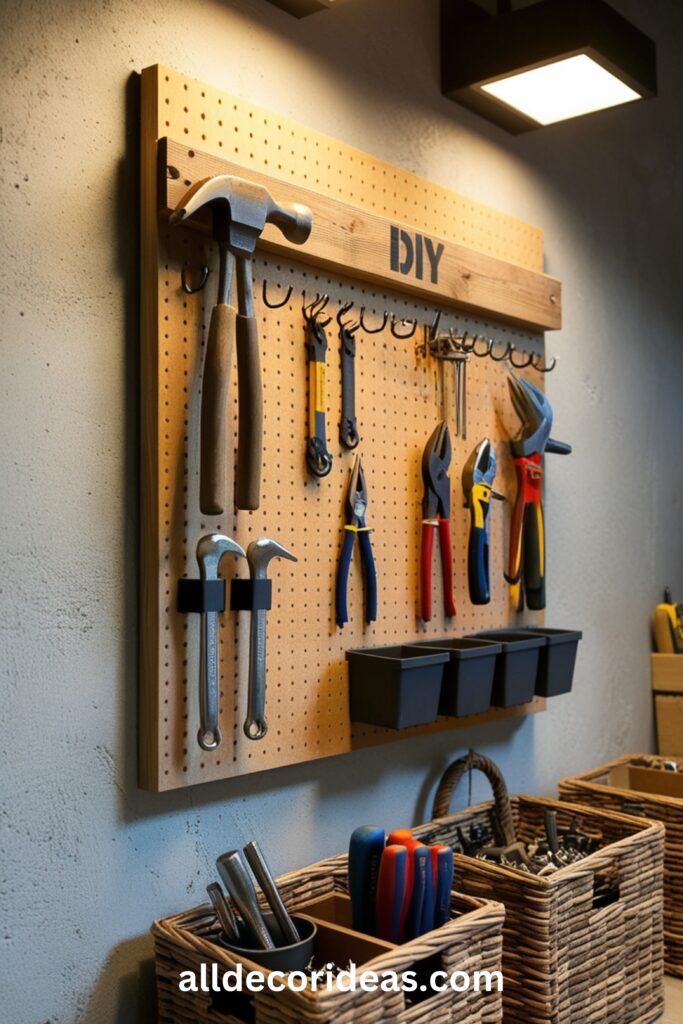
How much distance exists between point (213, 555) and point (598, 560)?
127 centimetres

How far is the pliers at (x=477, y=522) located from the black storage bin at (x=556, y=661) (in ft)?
0.52

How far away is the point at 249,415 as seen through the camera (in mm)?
1318

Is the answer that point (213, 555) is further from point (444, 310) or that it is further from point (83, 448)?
point (444, 310)

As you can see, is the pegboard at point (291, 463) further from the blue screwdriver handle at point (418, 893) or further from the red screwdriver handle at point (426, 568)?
the blue screwdriver handle at point (418, 893)

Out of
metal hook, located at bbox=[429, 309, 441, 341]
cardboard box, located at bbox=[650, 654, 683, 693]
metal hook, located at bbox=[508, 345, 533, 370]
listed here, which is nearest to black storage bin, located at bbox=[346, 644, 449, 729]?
metal hook, located at bbox=[429, 309, 441, 341]

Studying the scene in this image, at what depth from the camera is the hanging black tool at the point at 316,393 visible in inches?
60.2

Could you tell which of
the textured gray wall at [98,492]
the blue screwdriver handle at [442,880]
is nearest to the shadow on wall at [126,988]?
the textured gray wall at [98,492]

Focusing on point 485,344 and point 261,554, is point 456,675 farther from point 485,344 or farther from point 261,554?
point 485,344

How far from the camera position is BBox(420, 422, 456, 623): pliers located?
1.72 meters

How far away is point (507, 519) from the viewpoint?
196 cm

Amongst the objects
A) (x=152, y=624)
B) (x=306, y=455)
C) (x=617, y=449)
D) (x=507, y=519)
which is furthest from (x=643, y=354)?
(x=152, y=624)

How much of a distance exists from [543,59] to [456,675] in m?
1.06

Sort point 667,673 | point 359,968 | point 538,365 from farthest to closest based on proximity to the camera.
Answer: point 667,673 < point 538,365 < point 359,968

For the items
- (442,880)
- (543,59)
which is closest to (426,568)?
(442,880)
